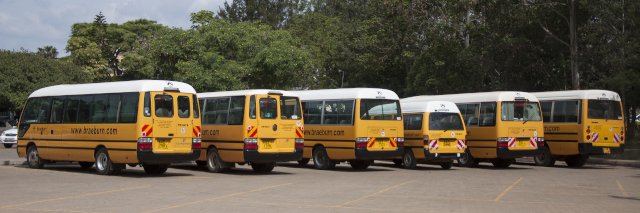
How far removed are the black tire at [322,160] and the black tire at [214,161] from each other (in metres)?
3.33

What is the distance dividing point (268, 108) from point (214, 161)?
2407 millimetres

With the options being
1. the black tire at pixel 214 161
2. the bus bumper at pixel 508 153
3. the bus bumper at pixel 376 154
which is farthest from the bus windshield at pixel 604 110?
the black tire at pixel 214 161

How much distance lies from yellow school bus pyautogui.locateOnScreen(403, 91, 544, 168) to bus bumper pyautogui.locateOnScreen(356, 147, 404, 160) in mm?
2600

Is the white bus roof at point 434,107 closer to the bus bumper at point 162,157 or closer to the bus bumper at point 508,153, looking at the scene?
the bus bumper at point 508,153

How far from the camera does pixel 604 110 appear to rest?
91.9ft

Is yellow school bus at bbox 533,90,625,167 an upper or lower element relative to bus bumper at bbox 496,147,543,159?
upper

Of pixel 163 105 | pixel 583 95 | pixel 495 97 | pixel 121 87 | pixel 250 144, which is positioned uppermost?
pixel 583 95

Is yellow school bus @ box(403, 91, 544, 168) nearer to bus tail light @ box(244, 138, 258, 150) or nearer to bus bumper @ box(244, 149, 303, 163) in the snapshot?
bus bumper @ box(244, 149, 303, 163)

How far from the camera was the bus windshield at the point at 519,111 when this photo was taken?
27.0m

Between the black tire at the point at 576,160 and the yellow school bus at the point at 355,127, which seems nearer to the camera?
the yellow school bus at the point at 355,127

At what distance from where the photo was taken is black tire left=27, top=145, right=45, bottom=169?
23.9 meters

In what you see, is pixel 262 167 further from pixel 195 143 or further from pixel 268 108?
pixel 195 143

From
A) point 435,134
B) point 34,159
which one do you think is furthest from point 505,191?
point 34,159

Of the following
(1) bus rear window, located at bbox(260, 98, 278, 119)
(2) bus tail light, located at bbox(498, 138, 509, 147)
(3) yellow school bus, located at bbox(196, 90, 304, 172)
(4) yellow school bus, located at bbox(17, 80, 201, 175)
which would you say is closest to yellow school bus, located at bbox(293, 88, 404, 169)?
(3) yellow school bus, located at bbox(196, 90, 304, 172)
